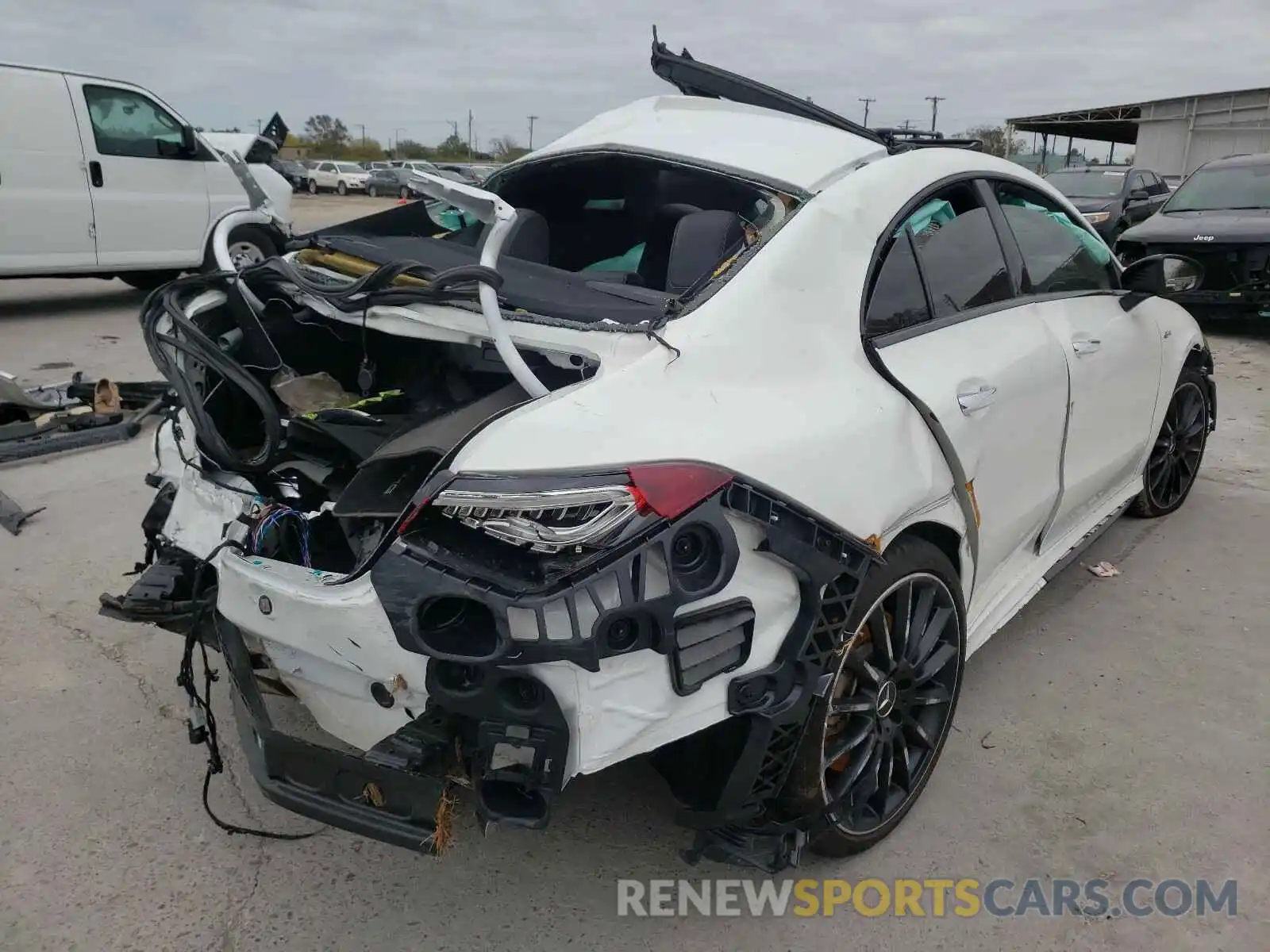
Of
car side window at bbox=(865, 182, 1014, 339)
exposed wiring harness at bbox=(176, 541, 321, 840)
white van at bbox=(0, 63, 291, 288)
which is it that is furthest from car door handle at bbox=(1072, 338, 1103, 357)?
white van at bbox=(0, 63, 291, 288)

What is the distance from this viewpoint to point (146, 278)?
11.1 metres

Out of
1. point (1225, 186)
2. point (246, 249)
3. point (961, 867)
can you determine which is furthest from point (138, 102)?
point (1225, 186)

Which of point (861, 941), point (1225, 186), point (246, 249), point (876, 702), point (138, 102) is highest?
point (138, 102)

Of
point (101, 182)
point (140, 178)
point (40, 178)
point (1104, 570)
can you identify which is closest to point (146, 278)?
point (140, 178)

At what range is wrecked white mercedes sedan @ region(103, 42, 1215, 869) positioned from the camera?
173 cm

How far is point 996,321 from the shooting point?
2.79m

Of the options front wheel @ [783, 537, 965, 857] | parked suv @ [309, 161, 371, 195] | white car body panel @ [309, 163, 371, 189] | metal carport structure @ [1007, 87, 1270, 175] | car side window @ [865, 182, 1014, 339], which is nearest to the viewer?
front wheel @ [783, 537, 965, 857]

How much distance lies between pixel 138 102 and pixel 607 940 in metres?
9.84

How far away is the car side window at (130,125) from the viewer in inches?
356

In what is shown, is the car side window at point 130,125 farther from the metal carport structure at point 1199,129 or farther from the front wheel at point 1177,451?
the metal carport structure at point 1199,129

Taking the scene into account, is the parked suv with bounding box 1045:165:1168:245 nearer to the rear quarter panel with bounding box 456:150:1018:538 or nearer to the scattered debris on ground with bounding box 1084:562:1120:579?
the scattered debris on ground with bounding box 1084:562:1120:579

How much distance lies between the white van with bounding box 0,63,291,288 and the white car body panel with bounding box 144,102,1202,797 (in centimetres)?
624

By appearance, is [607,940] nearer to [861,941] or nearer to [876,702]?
[861,941]

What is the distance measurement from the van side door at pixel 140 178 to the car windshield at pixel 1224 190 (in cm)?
1009
